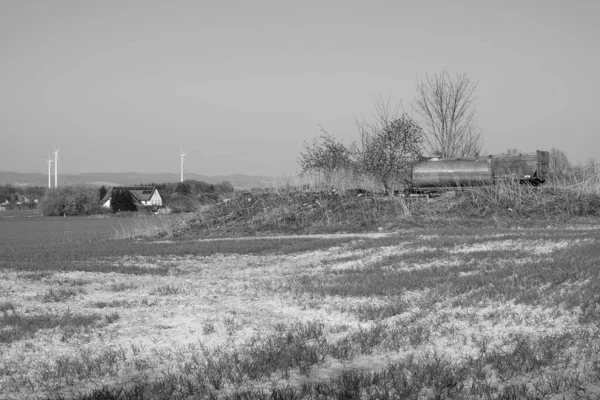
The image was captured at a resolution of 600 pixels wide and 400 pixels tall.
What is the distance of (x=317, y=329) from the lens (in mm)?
7867

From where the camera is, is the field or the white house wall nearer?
the field

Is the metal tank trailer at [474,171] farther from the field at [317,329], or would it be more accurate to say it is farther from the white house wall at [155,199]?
the white house wall at [155,199]

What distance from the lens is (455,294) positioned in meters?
9.71

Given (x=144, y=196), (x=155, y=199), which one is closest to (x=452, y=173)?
(x=155, y=199)

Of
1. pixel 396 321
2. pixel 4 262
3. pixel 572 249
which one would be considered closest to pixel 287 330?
pixel 396 321

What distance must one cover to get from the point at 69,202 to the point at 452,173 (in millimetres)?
46872

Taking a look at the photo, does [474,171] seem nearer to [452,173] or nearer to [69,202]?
[452,173]

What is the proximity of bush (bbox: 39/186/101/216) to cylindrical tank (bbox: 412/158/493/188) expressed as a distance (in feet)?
148

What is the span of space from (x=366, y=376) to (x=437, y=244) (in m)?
11.0

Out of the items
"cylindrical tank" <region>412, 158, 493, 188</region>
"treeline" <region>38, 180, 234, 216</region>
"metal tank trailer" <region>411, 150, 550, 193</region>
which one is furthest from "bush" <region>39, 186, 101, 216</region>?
"cylindrical tank" <region>412, 158, 493, 188</region>

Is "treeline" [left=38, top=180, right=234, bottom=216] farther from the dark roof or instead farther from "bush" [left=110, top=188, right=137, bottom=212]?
the dark roof

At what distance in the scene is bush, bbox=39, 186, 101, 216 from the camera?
65.4 m

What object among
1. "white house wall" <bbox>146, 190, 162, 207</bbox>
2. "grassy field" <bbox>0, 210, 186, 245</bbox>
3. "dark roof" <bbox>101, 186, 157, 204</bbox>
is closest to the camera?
"grassy field" <bbox>0, 210, 186, 245</bbox>

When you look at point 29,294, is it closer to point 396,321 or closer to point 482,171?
point 396,321
